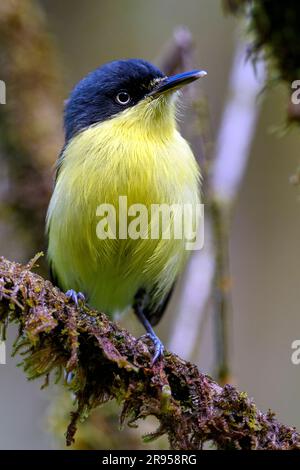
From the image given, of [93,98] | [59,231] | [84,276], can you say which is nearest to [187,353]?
[84,276]

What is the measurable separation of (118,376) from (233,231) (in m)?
4.50

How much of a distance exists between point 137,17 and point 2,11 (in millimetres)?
2646

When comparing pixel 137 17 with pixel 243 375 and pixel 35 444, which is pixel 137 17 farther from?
pixel 35 444

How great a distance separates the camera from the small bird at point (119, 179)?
3.68 m

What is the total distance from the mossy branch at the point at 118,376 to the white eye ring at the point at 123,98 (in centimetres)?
172

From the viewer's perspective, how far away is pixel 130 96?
4125 mm

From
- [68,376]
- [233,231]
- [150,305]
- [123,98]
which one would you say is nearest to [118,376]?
[68,376]

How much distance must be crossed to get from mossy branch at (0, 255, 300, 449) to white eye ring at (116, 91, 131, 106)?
172cm

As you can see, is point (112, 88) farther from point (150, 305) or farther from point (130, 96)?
point (150, 305)

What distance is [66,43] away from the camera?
8.04 metres

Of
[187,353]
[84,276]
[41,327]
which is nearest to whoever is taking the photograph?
[41,327]

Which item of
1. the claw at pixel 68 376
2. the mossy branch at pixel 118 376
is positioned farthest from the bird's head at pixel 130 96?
the claw at pixel 68 376

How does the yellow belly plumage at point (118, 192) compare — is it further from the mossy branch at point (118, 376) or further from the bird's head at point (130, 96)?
the mossy branch at point (118, 376)

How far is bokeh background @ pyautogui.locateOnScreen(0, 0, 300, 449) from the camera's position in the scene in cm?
612
